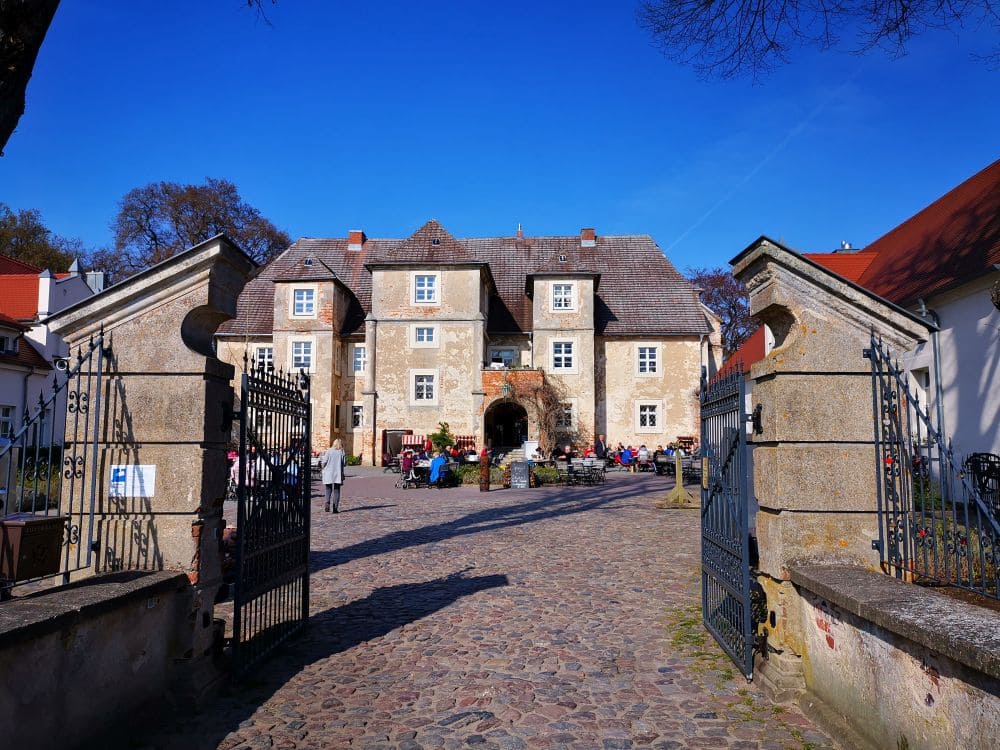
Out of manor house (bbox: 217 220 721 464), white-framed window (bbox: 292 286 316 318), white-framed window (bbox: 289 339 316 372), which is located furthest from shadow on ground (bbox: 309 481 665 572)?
white-framed window (bbox: 292 286 316 318)

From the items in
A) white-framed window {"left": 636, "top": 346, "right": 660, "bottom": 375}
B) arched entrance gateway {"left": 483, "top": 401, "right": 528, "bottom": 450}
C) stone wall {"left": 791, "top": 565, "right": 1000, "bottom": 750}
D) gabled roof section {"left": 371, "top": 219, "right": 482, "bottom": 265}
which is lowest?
stone wall {"left": 791, "top": 565, "right": 1000, "bottom": 750}

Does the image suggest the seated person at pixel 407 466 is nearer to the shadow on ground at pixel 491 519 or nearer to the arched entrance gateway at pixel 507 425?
the shadow on ground at pixel 491 519

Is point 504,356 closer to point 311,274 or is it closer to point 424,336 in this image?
point 424,336

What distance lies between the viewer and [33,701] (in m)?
3.41

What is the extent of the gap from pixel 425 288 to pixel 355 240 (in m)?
8.92

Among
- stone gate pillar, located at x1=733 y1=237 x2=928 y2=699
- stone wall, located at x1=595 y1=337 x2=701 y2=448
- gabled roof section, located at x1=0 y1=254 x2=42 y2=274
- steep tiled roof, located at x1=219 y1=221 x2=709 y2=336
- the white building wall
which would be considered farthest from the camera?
steep tiled roof, located at x1=219 y1=221 x2=709 y2=336

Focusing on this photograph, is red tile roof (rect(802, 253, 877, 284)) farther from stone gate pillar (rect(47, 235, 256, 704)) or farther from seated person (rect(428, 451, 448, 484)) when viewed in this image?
stone gate pillar (rect(47, 235, 256, 704))

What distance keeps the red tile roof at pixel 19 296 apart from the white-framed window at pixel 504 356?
1990cm

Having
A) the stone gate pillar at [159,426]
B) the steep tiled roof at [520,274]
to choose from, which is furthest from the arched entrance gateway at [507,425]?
the stone gate pillar at [159,426]

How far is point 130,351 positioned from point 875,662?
495 centimetres

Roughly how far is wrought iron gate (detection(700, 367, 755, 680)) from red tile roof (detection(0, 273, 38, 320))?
104ft

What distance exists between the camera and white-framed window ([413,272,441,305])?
33.7 meters

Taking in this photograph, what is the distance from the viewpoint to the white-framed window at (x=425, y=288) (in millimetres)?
33688

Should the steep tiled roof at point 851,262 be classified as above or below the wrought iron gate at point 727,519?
above
